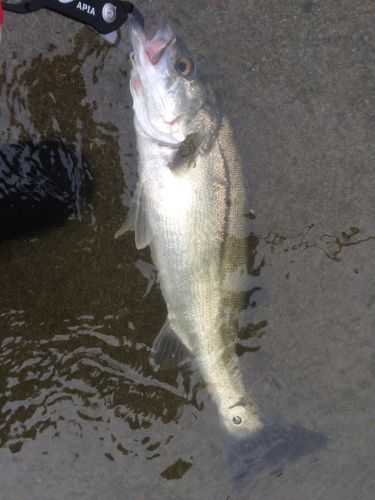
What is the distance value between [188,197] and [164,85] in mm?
438

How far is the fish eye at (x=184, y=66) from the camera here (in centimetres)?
175

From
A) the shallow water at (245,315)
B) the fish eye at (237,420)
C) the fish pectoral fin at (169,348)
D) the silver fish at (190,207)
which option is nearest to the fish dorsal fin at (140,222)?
the silver fish at (190,207)

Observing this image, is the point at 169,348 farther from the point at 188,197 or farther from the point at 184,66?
the point at 184,66

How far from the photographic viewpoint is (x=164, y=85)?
68.7 inches

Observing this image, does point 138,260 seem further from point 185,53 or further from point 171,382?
point 185,53

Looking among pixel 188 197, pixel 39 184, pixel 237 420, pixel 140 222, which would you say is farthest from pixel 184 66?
pixel 237 420

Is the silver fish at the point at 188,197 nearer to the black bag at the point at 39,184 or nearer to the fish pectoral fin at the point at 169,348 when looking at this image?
the fish pectoral fin at the point at 169,348

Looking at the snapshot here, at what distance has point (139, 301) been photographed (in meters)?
2.12

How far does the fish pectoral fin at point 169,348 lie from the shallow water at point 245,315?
3.7 inches

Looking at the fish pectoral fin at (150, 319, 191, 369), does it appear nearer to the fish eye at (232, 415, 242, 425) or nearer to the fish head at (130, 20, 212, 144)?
the fish eye at (232, 415, 242, 425)

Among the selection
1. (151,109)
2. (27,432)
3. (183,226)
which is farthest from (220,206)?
(27,432)

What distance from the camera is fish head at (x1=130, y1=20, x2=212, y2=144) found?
1723mm

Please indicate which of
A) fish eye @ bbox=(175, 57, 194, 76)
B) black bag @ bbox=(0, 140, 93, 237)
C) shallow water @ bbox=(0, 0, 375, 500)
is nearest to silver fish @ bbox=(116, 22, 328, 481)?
fish eye @ bbox=(175, 57, 194, 76)

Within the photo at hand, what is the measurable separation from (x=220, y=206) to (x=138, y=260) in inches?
20.6
